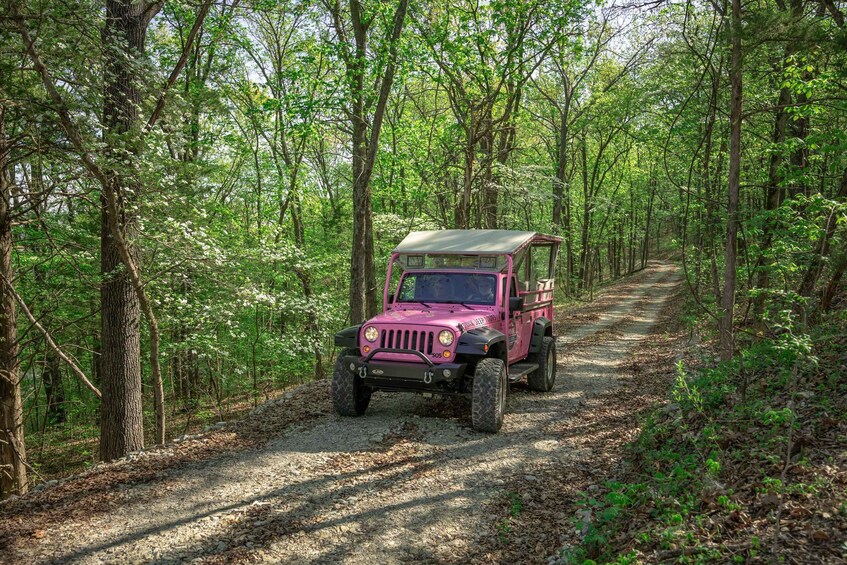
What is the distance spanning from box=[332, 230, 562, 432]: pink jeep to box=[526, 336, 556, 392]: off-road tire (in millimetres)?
17

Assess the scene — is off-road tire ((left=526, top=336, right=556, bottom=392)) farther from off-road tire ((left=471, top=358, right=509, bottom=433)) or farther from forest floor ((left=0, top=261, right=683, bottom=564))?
off-road tire ((left=471, top=358, right=509, bottom=433))

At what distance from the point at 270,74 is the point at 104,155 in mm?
17048

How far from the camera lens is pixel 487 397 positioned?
6559mm

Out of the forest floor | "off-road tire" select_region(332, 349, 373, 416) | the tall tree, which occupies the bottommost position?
the forest floor

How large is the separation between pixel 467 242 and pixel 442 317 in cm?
156

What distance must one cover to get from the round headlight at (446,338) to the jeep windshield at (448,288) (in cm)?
122

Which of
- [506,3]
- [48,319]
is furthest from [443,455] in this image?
[506,3]

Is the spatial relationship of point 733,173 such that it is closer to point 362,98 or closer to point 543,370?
point 543,370

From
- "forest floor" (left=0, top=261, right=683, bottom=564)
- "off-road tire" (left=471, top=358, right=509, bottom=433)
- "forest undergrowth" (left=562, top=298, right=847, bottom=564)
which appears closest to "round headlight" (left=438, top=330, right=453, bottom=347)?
"off-road tire" (left=471, top=358, right=509, bottom=433)

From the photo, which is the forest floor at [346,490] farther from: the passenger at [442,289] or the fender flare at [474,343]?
the passenger at [442,289]

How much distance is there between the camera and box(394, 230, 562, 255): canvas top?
7.78 metres

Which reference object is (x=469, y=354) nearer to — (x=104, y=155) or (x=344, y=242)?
(x=104, y=155)

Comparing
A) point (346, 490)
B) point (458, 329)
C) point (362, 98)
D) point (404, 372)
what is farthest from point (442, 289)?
point (362, 98)

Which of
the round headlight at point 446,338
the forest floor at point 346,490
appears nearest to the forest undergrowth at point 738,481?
the forest floor at point 346,490
